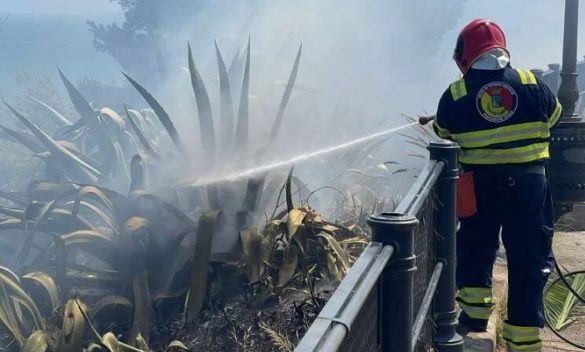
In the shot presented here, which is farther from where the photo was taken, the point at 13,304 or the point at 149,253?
the point at 149,253

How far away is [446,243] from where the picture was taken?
→ 3.01 meters

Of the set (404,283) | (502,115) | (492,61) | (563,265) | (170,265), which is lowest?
(563,265)

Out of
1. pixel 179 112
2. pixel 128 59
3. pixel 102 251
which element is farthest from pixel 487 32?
pixel 128 59

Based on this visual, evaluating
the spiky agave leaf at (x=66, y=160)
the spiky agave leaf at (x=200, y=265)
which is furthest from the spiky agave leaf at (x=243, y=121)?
the spiky agave leaf at (x=66, y=160)

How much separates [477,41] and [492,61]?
150mm

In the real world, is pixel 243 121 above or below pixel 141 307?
above

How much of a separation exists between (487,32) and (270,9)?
329 inches

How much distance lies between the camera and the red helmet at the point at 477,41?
3568 millimetres

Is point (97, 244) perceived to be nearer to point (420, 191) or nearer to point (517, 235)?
point (420, 191)

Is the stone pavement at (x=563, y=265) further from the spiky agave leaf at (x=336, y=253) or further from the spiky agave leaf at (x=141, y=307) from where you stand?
the spiky agave leaf at (x=141, y=307)

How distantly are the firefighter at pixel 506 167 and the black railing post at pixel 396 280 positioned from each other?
1730mm

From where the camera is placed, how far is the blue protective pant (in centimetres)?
345

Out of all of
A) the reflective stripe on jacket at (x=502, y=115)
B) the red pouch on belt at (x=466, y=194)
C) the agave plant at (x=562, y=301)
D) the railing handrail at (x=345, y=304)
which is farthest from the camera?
the agave plant at (x=562, y=301)

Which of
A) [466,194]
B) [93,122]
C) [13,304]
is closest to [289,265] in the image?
[466,194]
